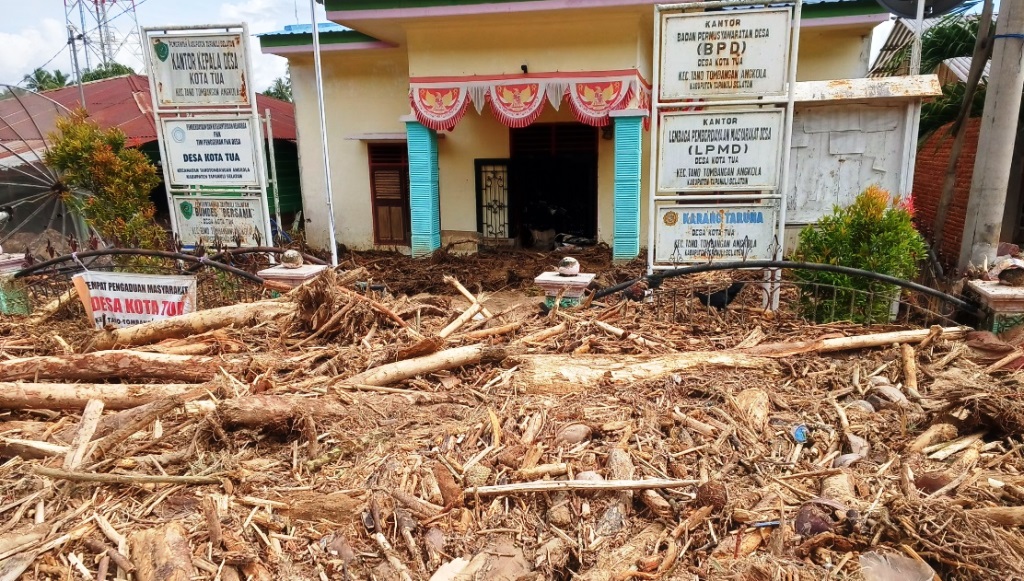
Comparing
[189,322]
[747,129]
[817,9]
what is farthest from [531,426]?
[817,9]

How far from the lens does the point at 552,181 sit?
42.3ft

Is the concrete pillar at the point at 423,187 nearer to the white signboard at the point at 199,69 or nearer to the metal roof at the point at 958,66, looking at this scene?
the white signboard at the point at 199,69

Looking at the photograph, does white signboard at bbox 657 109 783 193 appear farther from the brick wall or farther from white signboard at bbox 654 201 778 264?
the brick wall

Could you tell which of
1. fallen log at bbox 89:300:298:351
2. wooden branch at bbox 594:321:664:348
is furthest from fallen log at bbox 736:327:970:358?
fallen log at bbox 89:300:298:351

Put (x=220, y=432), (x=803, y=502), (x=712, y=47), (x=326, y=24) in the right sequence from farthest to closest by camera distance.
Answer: (x=326, y=24) → (x=712, y=47) → (x=220, y=432) → (x=803, y=502)

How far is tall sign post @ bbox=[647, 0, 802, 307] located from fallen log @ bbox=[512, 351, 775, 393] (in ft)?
5.94

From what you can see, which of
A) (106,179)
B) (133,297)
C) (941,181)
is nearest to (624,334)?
(133,297)

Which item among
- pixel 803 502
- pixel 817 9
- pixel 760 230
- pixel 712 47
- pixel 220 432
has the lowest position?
pixel 803 502

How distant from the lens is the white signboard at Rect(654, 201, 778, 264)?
6207 mm

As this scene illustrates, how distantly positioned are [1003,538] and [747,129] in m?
4.37

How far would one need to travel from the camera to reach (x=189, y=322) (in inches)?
212

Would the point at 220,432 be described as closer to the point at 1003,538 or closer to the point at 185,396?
the point at 185,396

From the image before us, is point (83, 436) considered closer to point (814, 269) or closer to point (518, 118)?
point (814, 269)

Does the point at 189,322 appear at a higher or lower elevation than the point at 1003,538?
higher
